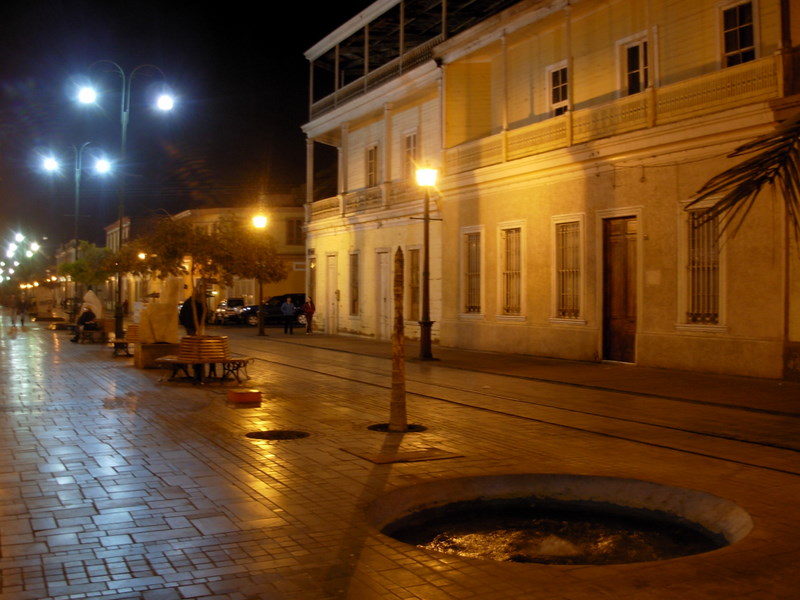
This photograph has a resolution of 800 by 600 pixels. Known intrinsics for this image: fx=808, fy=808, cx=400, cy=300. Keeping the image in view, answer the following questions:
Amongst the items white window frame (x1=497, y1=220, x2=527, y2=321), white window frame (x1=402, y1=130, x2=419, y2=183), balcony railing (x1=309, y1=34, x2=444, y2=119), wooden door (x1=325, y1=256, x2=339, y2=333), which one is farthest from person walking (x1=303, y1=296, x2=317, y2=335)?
white window frame (x1=497, y1=220, x2=527, y2=321)

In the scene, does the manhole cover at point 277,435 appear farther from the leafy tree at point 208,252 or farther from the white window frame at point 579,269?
the white window frame at point 579,269

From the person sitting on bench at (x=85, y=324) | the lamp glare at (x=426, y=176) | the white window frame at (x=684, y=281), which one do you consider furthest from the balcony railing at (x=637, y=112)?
the person sitting on bench at (x=85, y=324)

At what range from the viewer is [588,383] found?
1579cm

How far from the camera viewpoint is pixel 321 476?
7.73 m

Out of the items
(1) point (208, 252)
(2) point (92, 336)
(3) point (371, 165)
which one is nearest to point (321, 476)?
(1) point (208, 252)

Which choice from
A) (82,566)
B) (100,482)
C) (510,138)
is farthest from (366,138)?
(82,566)

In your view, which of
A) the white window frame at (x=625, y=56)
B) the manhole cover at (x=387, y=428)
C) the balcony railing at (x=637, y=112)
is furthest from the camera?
the white window frame at (x=625, y=56)

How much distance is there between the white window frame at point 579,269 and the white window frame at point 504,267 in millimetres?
1183

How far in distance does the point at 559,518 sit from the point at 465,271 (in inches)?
710

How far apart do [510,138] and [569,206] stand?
320cm

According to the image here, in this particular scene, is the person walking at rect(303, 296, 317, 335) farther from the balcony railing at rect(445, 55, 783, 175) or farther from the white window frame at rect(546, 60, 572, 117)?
the white window frame at rect(546, 60, 572, 117)

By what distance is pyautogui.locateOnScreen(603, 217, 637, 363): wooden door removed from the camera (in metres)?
19.1

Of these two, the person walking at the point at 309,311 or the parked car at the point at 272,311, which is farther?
the parked car at the point at 272,311

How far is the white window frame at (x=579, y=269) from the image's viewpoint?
20156mm
